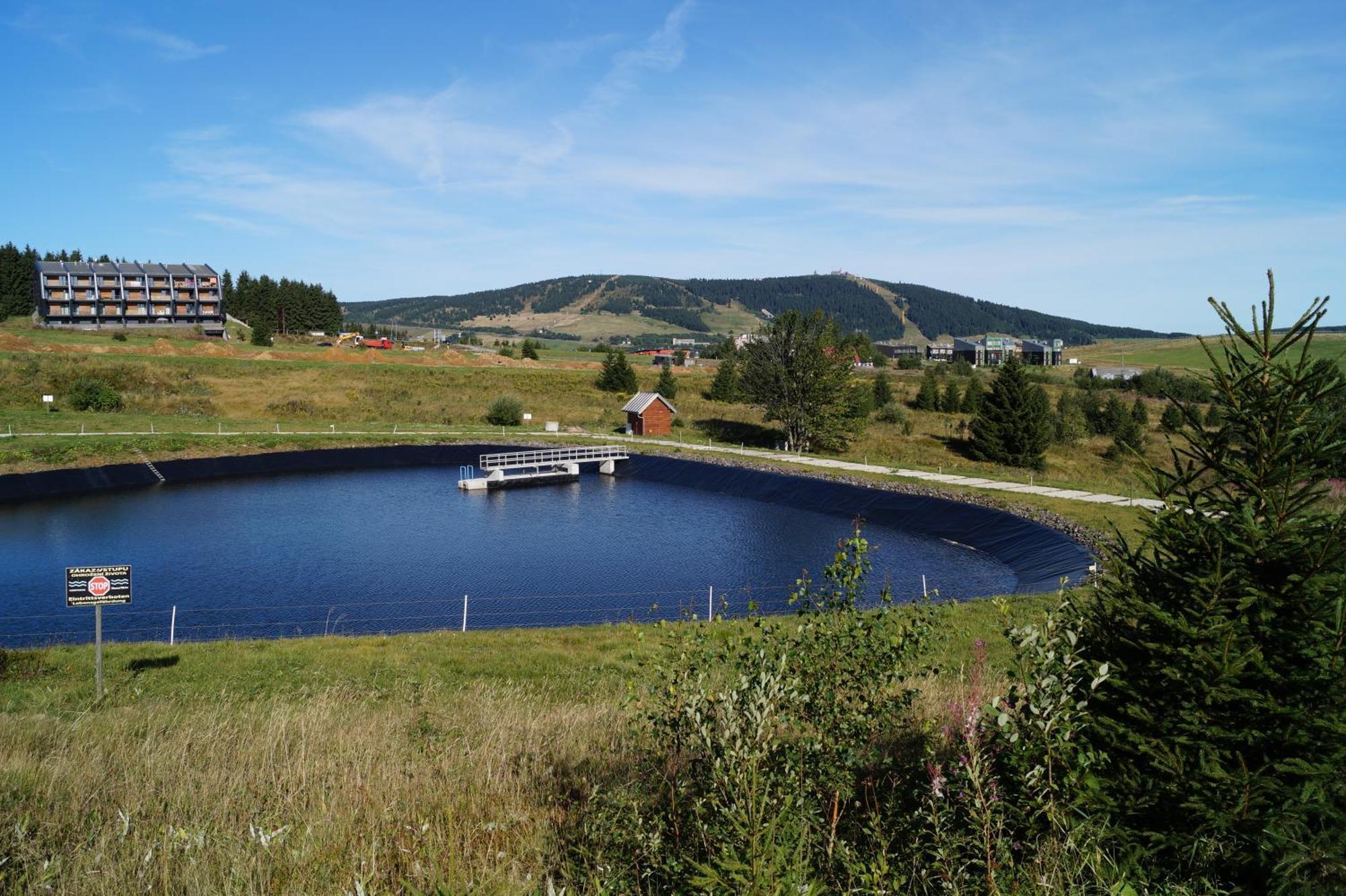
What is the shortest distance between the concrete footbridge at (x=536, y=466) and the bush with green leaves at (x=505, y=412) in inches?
344

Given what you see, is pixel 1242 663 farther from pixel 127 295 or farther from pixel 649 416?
pixel 127 295

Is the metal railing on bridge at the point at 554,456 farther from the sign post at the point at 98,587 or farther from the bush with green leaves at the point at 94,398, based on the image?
the sign post at the point at 98,587

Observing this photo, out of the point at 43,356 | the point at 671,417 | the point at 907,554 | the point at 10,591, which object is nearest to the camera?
the point at 10,591

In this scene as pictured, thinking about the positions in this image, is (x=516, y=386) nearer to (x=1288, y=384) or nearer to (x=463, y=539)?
(x=463, y=539)

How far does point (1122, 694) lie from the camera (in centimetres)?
481

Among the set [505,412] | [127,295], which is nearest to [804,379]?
[505,412]

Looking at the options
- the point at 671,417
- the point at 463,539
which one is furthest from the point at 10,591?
the point at 671,417

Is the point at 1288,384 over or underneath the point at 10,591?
over

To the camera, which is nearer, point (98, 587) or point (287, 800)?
point (287, 800)

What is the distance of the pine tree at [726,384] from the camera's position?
2707 inches

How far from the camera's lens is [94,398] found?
185 feet

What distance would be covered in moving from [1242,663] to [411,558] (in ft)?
86.1

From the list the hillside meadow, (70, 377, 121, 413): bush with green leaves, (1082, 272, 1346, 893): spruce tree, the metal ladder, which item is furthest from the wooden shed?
(1082, 272, 1346, 893): spruce tree

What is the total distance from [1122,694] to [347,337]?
370 feet
